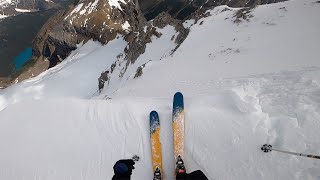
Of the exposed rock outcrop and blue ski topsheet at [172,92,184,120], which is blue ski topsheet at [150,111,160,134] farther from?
the exposed rock outcrop

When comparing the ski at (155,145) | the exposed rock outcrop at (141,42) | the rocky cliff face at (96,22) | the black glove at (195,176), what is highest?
the rocky cliff face at (96,22)

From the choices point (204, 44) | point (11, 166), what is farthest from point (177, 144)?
point (204, 44)

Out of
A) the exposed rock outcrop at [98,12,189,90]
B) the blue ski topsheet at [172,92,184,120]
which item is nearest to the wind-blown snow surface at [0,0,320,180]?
the blue ski topsheet at [172,92,184,120]

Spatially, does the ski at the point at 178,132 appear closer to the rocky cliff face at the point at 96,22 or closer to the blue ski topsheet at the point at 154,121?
the blue ski topsheet at the point at 154,121

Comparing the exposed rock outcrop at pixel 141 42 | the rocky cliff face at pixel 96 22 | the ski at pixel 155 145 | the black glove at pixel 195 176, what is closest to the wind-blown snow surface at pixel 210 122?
the ski at pixel 155 145

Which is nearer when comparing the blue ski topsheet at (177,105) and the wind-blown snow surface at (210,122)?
Result: the wind-blown snow surface at (210,122)

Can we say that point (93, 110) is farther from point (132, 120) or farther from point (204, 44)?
point (204, 44)
